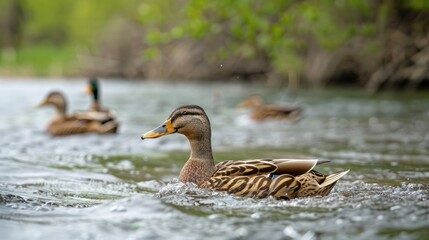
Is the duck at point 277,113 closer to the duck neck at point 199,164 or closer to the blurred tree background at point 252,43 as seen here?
the blurred tree background at point 252,43

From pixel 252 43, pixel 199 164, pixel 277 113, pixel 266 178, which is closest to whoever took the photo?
pixel 266 178

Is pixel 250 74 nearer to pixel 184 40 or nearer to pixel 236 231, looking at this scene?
pixel 184 40

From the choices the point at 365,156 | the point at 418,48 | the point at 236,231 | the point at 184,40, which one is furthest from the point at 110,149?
the point at 184,40

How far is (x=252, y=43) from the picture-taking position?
94.1ft

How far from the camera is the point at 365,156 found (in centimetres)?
1163

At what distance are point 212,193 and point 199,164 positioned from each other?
0.58 meters

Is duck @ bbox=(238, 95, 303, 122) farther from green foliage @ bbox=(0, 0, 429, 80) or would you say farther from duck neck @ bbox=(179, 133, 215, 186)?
duck neck @ bbox=(179, 133, 215, 186)

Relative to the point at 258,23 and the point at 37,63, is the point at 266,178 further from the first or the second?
the point at 37,63

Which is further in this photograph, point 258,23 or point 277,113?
point 277,113

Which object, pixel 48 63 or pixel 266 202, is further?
pixel 48 63

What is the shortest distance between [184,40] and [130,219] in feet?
129

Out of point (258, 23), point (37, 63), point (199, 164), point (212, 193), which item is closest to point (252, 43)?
point (258, 23)

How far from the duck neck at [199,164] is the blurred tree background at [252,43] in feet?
23.6

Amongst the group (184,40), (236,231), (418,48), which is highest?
(184,40)
